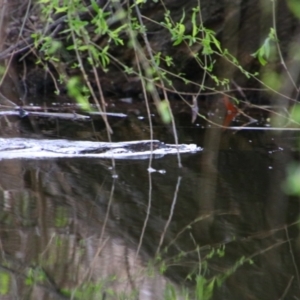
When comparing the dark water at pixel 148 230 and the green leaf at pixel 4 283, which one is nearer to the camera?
the green leaf at pixel 4 283

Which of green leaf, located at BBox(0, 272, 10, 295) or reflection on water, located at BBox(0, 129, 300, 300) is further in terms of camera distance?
reflection on water, located at BBox(0, 129, 300, 300)

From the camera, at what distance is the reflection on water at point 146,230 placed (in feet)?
8.55

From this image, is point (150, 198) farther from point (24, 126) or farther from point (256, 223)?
point (24, 126)

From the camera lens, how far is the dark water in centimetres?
261

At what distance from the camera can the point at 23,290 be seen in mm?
2494

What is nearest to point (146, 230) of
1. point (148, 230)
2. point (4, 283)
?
point (148, 230)

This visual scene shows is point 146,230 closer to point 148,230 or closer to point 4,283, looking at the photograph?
point 148,230

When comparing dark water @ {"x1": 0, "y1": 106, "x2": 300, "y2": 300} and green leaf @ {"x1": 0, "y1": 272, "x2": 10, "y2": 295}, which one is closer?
green leaf @ {"x1": 0, "y1": 272, "x2": 10, "y2": 295}

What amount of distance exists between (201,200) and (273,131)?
2.41m

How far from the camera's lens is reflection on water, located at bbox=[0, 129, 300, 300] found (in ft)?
8.55

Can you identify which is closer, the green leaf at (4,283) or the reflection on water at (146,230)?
the green leaf at (4,283)

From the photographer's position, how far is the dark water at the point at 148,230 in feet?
8.55

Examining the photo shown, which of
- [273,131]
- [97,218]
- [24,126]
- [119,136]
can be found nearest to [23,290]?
[97,218]

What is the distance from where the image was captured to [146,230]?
10.5 feet
